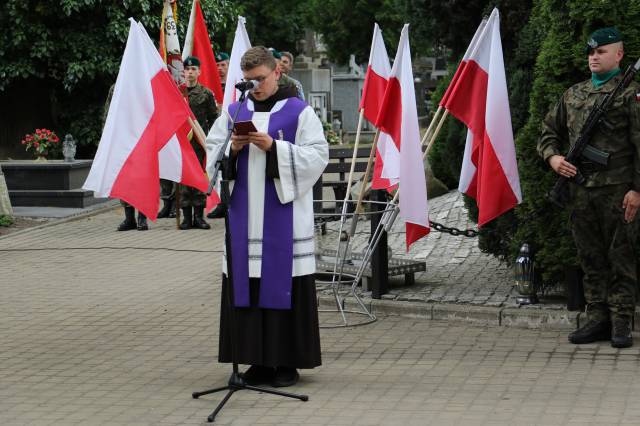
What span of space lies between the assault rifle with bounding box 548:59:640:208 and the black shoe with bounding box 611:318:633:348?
81 cm

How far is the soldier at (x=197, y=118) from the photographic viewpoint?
45.3 ft

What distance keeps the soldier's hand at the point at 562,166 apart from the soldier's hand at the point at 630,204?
1.15ft

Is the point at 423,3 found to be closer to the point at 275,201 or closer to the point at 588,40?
the point at 588,40

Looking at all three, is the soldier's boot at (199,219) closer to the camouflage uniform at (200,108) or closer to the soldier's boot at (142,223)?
the camouflage uniform at (200,108)

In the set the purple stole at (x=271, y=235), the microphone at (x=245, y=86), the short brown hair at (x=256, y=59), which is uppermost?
the short brown hair at (x=256, y=59)

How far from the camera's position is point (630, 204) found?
7.44 m

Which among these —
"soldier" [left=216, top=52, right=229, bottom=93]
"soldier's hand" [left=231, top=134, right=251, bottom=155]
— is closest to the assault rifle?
"soldier's hand" [left=231, top=134, right=251, bottom=155]

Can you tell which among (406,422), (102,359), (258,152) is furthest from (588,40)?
(102,359)

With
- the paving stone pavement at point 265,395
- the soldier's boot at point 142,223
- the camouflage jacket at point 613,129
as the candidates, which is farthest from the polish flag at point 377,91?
the soldier's boot at point 142,223

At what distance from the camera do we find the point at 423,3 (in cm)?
1140

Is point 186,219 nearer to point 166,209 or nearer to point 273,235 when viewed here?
point 166,209

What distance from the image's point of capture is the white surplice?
6836 millimetres

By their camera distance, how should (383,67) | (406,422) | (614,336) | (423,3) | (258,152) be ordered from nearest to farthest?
(406,422)
(258,152)
(614,336)
(383,67)
(423,3)

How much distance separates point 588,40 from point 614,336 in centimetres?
186
